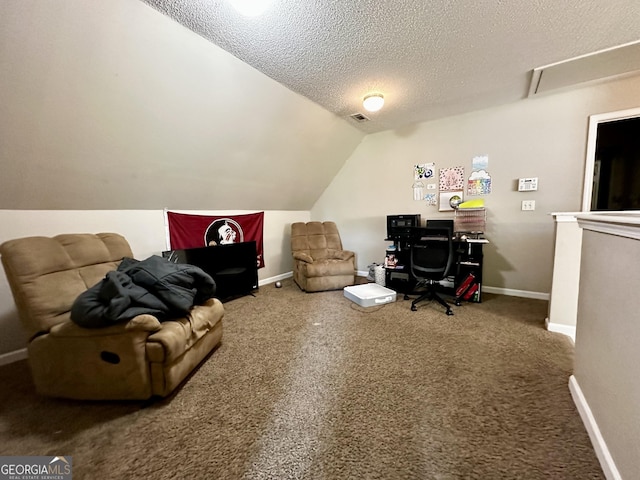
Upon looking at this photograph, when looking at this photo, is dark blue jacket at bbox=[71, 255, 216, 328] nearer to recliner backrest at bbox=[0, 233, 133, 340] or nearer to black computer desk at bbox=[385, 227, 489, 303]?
recliner backrest at bbox=[0, 233, 133, 340]

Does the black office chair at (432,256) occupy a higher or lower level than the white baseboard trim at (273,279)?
higher

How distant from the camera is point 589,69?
94.5 inches

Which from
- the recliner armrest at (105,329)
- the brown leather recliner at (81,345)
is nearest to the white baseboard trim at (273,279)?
the brown leather recliner at (81,345)

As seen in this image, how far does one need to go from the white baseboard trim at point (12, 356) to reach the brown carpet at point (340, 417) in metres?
0.10

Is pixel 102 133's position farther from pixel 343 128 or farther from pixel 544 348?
pixel 544 348

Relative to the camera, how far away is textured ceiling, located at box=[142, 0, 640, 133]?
1.65 m

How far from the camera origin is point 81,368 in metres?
1.47

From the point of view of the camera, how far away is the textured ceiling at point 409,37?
5.41 ft

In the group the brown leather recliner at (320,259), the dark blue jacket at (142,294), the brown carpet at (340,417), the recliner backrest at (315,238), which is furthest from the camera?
the recliner backrest at (315,238)

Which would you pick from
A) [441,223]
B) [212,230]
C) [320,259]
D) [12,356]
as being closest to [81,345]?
[12,356]

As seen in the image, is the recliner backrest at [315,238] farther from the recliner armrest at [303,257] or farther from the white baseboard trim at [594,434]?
the white baseboard trim at [594,434]

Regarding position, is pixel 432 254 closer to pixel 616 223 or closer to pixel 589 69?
pixel 616 223

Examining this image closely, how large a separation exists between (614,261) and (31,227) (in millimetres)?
3809

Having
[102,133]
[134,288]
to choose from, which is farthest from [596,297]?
[102,133]
